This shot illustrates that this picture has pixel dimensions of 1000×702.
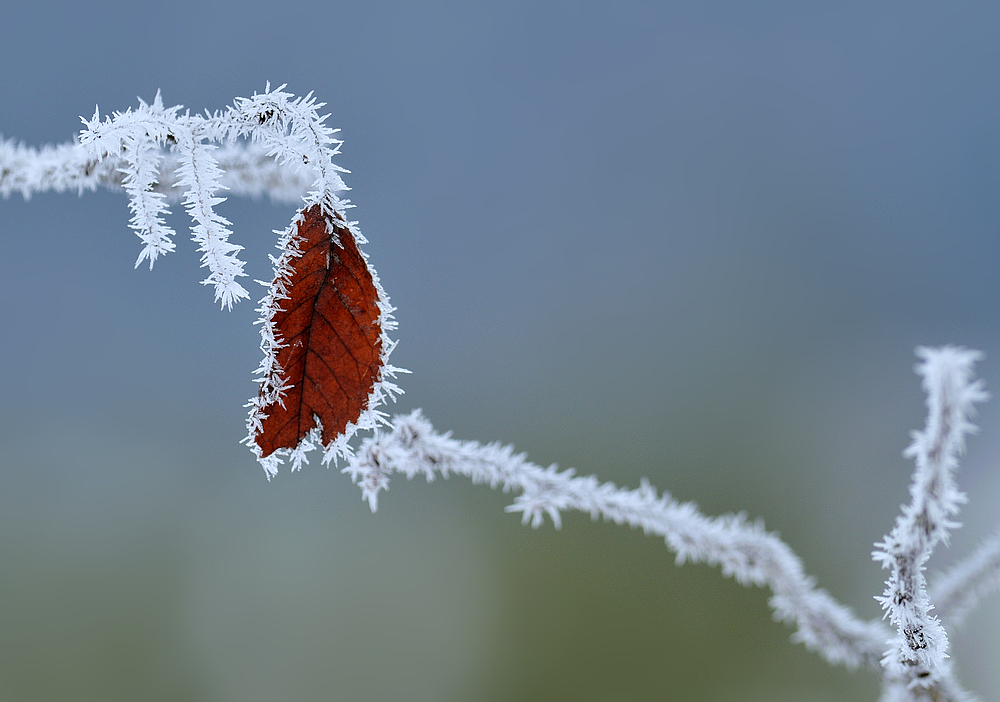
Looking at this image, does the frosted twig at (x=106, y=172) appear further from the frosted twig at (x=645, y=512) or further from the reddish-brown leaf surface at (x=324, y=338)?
the frosted twig at (x=645, y=512)

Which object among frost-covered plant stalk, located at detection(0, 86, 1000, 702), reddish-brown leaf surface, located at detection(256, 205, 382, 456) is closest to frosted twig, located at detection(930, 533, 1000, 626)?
frost-covered plant stalk, located at detection(0, 86, 1000, 702)

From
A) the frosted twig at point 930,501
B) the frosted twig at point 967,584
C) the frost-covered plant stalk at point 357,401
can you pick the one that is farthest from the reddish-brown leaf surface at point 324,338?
the frosted twig at point 967,584

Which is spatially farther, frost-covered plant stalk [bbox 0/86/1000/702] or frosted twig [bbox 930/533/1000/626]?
frosted twig [bbox 930/533/1000/626]

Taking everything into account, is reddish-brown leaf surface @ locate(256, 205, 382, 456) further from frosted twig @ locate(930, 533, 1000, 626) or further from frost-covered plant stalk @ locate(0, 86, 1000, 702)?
frosted twig @ locate(930, 533, 1000, 626)

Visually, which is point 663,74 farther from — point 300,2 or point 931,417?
point 931,417

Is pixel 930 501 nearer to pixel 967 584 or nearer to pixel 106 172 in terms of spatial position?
pixel 967 584

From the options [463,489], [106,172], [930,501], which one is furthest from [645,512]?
[463,489]

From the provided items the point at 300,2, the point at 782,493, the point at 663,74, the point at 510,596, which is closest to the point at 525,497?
the point at 510,596
